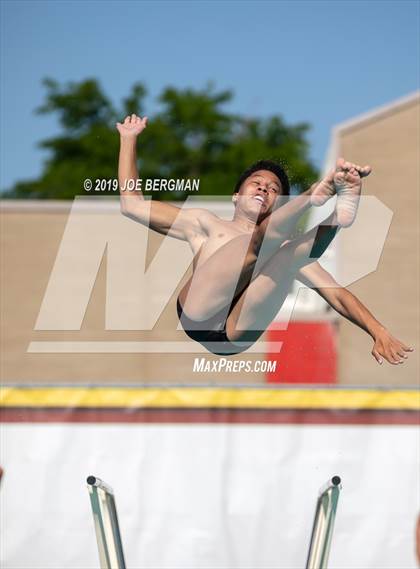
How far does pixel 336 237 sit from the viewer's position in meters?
3.48

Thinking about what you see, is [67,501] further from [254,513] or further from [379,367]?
[379,367]

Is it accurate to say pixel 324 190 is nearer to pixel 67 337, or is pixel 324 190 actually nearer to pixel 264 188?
pixel 264 188

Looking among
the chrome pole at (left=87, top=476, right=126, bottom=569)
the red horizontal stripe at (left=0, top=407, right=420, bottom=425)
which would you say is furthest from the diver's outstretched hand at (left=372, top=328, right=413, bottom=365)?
the chrome pole at (left=87, top=476, right=126, bottom=569)

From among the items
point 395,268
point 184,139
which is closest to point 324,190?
point 395,268

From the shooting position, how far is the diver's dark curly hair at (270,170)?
3371 millimetres

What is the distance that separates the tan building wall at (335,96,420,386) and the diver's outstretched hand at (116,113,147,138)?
0.91 metres

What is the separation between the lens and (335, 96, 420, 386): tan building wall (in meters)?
3.58

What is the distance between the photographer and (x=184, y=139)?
5383mm

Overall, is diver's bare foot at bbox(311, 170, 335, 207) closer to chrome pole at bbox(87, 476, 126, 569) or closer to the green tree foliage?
the green tree foliage

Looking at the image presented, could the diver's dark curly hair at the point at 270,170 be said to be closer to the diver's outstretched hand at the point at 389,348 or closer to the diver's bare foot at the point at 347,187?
the diver's bare foot at the point at 347,187

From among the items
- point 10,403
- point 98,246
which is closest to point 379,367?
point 98,246

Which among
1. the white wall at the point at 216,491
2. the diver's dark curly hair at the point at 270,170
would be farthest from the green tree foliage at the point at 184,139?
the white wall at the point at 216,491

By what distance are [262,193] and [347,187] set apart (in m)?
0.37

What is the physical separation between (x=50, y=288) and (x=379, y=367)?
1330 millimetres
